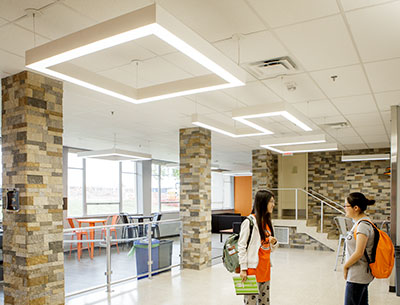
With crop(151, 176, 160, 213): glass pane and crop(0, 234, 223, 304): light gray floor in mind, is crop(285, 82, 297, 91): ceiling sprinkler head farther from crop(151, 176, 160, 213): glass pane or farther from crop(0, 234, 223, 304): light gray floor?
crop(151, 176, 160, 213): glass pane

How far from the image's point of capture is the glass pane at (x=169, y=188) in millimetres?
13852

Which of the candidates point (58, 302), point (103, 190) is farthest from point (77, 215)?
point (58, 302)

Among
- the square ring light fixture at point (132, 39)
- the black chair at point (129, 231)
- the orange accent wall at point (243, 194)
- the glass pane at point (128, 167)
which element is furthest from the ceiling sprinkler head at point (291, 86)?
the orange accent wall at point (243, 194)

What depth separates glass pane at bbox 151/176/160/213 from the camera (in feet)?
43.8

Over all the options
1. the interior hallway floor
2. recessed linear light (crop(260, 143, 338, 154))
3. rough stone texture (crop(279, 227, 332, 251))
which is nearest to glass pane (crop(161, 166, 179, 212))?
rough stone texture (crop(279, 227, 332, 251))

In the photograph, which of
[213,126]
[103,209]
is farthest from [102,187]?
[213,126]

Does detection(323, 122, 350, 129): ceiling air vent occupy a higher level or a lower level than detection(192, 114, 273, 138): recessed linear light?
higher

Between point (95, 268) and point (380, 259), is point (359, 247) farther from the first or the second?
point (95, 268)

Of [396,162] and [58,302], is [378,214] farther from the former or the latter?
[58,302]

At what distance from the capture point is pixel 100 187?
11.1 meters

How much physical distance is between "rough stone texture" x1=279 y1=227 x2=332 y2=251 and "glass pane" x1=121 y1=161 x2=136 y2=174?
5625 millimetres

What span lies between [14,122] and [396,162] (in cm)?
504

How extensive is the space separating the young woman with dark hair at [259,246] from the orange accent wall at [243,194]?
1548 cm

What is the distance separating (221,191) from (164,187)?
497 cm
